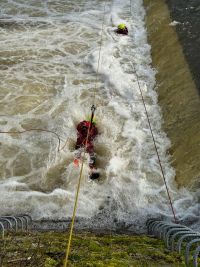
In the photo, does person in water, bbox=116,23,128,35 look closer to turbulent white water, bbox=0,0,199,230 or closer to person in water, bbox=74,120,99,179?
turbulent white water, bbox=0,0,199,230

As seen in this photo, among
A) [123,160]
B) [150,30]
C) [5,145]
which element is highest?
[150,30]

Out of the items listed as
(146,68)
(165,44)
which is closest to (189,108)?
(146,68)

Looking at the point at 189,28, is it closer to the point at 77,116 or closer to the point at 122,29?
the point at 122,29

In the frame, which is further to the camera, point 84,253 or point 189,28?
point 189,28

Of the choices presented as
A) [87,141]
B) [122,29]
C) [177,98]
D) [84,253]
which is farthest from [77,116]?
[122,29]

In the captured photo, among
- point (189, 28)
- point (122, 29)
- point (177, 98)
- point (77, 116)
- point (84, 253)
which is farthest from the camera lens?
point (122, 29)

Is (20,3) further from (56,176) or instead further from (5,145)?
(56,176)

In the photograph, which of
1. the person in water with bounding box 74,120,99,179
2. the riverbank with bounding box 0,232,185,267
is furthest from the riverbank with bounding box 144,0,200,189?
the riverbank with bounding box 0,232,185,267

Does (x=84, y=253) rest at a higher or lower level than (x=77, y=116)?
higher

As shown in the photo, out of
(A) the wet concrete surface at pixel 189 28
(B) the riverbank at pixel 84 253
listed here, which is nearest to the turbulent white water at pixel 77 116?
(A) the wet concrete surface at pixel 189 28
